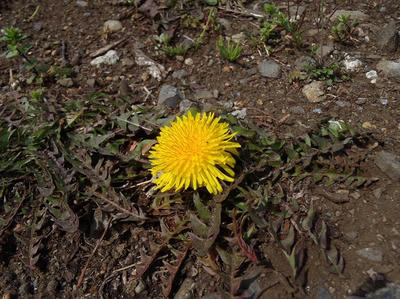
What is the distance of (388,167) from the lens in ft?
7.84

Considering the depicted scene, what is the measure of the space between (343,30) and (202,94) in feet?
4.57

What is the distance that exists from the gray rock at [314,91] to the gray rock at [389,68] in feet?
1.63

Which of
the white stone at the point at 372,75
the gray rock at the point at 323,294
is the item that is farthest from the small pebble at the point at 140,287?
the white stone at the point at 372,75

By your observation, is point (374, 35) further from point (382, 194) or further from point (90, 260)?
point (90, 260)

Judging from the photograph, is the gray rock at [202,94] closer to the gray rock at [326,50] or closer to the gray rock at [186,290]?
the gray rock at [326,50]

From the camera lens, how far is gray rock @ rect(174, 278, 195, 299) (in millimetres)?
2209

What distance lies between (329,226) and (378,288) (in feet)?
1.44

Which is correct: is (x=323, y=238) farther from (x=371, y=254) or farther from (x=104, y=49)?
(x=104, y=49)

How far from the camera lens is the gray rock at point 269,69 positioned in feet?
10.5

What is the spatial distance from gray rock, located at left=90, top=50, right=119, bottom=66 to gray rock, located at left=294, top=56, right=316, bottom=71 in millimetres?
1780

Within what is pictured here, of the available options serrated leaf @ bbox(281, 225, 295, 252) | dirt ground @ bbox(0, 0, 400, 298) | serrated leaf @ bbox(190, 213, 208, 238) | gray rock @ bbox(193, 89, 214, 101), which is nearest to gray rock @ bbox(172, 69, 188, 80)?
dirt ground @ bbox(0, 0, 400, 298)

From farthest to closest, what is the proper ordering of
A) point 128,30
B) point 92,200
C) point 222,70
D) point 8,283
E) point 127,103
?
point 128,30 → point 222,70 → point 127,103 → point 92,200 → point 8,283

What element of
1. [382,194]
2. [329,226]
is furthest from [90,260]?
[382,194]

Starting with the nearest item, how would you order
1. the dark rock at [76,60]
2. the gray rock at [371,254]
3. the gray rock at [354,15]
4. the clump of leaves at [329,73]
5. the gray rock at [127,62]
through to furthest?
the gray rock at [371,254]
the clump of leaves at [329,73]
the gray rock at [354,15]
the gray rock at [127,62]
the dark rock at [76,60]
